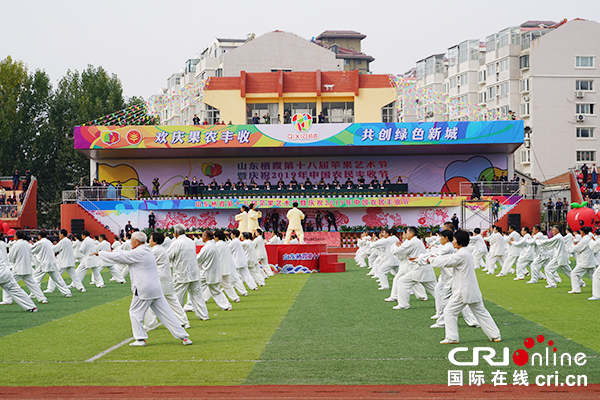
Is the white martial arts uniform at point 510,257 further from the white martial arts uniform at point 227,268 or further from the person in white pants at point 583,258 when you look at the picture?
the white martial arts uniform at point 227,268

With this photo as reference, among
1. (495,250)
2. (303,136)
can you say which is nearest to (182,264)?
(495,250)

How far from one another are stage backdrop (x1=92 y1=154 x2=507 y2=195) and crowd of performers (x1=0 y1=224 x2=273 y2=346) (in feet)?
74.6

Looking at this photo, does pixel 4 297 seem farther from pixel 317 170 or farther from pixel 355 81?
pixel 355 81

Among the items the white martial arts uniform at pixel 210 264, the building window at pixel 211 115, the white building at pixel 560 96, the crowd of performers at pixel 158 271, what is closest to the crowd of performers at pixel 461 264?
the white martial arts uniform at pixel 210 264

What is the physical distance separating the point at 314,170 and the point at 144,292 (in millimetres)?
35459

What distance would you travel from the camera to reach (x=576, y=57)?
2199 inches

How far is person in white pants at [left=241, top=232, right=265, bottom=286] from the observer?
1812 cm

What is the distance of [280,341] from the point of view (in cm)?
969

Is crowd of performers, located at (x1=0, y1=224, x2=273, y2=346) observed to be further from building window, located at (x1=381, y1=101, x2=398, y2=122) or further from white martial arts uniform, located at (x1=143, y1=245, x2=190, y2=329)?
building window, located at (x1=381, y1=101, x2=398, y2=122)

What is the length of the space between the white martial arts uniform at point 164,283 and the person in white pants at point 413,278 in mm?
4358

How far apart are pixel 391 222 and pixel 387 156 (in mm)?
5482

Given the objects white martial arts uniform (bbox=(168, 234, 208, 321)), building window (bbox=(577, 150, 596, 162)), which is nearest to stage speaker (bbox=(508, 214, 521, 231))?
building window (bbox=(577, 150, 596, 162))

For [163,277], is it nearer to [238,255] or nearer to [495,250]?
[238,255]

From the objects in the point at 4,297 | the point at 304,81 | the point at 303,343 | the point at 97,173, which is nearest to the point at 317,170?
the point at 304,81
